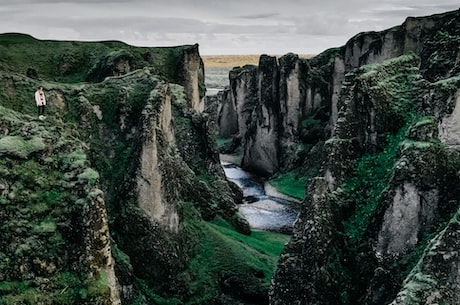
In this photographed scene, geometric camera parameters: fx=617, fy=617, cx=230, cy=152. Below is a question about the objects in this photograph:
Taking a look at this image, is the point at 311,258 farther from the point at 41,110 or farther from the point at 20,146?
the point at 41,110

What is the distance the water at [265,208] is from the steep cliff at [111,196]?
6.07 m

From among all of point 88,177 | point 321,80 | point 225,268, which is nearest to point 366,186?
point 225,268

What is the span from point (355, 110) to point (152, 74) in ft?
58.1

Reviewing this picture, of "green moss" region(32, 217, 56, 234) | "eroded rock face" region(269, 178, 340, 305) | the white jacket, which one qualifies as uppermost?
the white jacket

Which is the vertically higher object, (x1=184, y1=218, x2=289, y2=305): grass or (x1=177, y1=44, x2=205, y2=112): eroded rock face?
(x1=177, y1=44, x2=205, y2=112): eroded rock face

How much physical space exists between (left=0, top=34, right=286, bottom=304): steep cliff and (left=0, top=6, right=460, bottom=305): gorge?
0.09 metres

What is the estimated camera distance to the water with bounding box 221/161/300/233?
65025mm

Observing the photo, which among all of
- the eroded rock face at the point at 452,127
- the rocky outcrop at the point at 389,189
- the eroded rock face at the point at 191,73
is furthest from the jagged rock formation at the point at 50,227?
the eroded rock face at the point at 191,73

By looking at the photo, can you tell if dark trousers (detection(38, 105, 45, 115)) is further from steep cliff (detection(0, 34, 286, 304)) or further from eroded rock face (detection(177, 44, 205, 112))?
eroded rock face (detection(177, 44, 205, 112))

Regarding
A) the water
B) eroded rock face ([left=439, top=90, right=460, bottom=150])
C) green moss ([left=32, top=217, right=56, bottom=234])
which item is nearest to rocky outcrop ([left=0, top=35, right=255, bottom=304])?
green moss ([left=32, top=217, right=56, bottom=234])

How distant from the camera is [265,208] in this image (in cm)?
7231

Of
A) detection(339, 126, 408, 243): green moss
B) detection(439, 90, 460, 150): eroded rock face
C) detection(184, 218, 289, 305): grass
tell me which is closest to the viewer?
detection(439, 90, 460, 150): eroded rock face

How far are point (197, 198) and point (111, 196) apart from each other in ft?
33.8

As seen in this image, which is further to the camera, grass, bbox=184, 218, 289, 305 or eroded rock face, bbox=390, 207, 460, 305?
grass, bbox=184, 218, 289, 305
